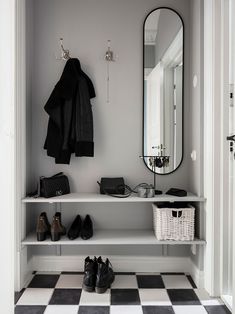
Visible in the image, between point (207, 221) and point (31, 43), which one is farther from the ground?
point (31, 43)

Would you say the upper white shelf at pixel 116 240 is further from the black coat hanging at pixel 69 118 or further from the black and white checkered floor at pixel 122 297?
the black coat hanging at pixel 69 118

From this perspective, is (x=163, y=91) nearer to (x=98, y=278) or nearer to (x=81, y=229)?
Result: (x=81, y=229)

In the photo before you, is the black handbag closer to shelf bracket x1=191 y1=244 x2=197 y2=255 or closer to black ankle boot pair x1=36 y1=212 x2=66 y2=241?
black ankle boot pair x1=36 y1=212 x2=66 y2=241

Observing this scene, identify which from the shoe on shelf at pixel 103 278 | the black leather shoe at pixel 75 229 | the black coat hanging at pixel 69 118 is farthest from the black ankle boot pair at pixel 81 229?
the black coat hanging at pixel 69 118

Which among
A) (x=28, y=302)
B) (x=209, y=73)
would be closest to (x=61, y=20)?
(x=209, y=73)

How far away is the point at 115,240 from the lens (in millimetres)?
2354

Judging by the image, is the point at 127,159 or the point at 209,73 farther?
the point at 127,159

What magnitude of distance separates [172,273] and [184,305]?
539 millimetres

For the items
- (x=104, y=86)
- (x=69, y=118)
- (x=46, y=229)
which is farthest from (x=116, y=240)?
(x=104, y=86)

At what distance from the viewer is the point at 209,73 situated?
7.13 ft

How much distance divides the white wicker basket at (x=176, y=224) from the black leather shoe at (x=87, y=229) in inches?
21.0
